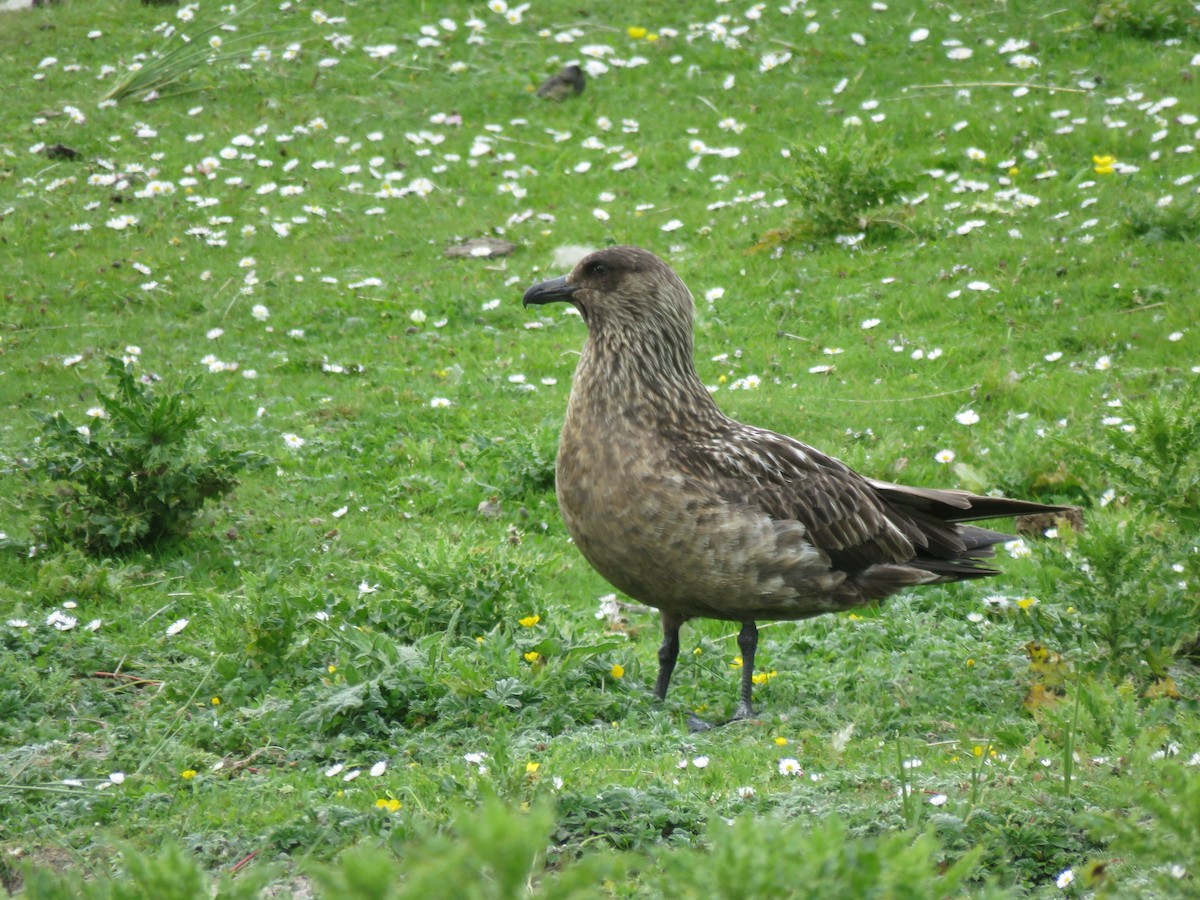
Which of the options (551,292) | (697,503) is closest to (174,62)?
(551,292)

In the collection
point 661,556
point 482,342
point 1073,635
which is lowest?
point 482,342

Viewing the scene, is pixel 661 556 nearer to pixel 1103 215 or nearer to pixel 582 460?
pixel 582 460

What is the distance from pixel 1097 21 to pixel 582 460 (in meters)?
10.3

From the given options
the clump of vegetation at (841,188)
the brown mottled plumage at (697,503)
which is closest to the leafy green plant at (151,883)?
the brown mottled plumage at (697,503)

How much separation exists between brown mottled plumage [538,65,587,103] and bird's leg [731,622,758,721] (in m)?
9.55

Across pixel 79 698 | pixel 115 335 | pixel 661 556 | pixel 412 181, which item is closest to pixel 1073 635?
pixel 661 556

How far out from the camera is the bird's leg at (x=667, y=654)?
230 inches

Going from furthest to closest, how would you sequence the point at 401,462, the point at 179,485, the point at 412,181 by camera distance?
the point at 412,181
the point at 401,462
the point at 179,485

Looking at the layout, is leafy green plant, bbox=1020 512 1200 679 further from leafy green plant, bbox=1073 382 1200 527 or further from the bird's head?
the bird's head

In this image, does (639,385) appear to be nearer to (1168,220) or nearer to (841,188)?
(841,188)

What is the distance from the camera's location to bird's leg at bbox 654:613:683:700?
584 centimetres

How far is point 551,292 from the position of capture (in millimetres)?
6324

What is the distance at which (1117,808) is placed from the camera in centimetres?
391

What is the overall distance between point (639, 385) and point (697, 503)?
0.69 m
